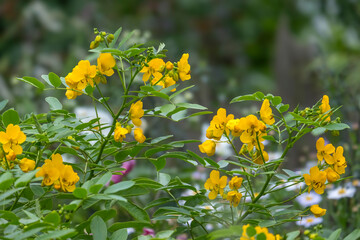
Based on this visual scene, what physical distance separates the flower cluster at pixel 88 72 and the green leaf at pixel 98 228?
0.19m

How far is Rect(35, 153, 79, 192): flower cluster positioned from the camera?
69 centimetres

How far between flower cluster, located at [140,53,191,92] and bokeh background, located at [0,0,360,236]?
134cm

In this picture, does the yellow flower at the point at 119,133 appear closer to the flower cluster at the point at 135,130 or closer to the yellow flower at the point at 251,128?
the flower cluster at the point at 135,130

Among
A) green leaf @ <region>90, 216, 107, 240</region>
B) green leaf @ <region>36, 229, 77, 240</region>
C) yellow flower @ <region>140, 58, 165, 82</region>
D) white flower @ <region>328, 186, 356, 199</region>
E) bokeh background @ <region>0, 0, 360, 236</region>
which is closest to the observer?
green leaf @ <region>36, 229, 77, 240</region>

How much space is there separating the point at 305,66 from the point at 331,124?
11.1ft

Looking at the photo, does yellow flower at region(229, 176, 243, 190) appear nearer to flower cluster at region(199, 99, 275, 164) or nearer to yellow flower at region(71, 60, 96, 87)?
flower cluster at region(199, 99, 275, 164)

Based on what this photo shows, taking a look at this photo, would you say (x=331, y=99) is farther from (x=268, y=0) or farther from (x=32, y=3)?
(x=268, y=0)

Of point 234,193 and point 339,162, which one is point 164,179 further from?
point 339,162

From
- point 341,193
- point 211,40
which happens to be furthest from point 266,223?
point 211,40

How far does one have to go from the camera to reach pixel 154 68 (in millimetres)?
795

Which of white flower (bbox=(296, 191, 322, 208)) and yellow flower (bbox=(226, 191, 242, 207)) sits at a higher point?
yellow flower (bbox=(226, 191, 242, 207))

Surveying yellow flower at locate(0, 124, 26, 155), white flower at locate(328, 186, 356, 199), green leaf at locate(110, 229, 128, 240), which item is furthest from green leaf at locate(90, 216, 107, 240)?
white flower at locate(328, 186, 356, 199)

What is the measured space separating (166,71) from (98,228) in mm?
250

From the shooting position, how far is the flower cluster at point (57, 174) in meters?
0.69
